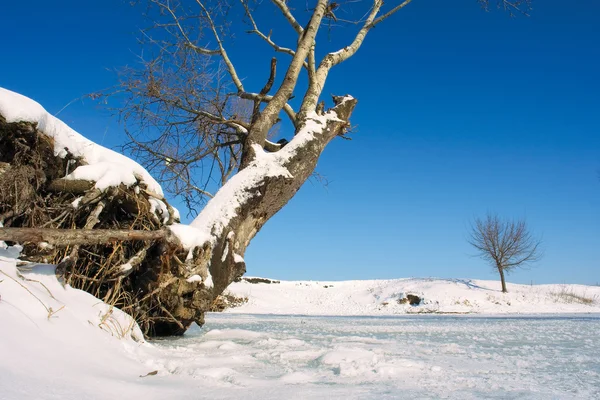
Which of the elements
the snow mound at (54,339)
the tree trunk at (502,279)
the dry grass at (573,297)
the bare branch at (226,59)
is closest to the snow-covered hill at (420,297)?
the dry grass at (573,297)

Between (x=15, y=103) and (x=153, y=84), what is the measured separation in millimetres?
2880

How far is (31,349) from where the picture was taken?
1.73 m

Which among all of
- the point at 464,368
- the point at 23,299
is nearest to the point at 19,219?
the point at 23,299

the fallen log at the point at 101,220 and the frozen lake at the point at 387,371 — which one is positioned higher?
the fallen log at the point at 101,220

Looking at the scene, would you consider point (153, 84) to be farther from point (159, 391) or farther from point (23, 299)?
point (159, 391)

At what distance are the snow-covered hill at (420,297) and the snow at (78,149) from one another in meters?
13.8

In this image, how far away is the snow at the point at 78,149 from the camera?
3.46 meters

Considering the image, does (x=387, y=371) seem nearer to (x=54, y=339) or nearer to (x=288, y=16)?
(x=54, y=339)

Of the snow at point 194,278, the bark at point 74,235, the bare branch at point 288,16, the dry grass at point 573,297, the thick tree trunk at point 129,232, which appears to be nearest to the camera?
the bark at point 74,235

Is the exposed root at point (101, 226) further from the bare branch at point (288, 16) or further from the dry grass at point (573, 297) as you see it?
the dry grass at point (573, 297)

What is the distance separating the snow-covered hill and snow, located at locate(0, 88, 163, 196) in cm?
1380

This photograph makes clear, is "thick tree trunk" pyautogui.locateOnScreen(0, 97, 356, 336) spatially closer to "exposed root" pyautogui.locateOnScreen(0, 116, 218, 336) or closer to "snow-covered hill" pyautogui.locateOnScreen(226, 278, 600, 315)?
"exposed root" pyautogui.locateOnScreen(0, 116, 218, 336)

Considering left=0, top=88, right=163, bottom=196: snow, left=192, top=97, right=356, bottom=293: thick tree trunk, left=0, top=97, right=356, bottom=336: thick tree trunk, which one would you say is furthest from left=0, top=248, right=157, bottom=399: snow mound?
left=192, top=97, right=356, bottom=293: thick tree trunk

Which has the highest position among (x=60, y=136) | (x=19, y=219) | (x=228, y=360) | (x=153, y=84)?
(x=153, y=84)
